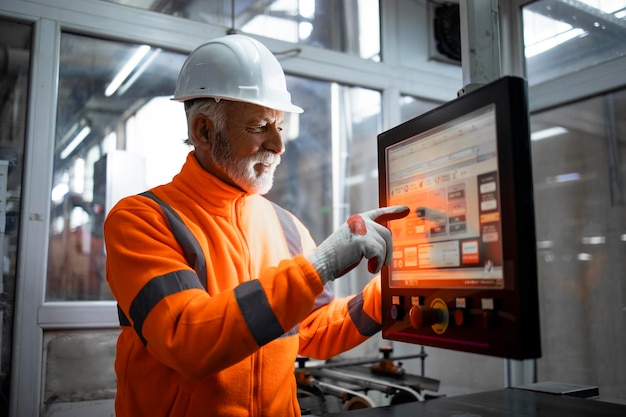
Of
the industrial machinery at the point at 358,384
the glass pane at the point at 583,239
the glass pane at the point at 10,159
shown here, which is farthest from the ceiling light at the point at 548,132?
the glass pane at the point at 10,159

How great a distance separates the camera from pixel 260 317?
→ 89 cm

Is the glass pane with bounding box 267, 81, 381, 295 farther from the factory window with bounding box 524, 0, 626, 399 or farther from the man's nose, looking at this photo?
the man's nose

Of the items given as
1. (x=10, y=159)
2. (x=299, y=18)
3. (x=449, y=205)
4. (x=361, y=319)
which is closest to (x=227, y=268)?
(x=361, y=319)

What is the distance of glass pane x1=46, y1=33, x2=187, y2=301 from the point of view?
5.65ft

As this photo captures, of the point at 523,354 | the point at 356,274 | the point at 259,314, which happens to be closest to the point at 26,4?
the point at 259,314

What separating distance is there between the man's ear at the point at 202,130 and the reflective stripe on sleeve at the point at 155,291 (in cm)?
37

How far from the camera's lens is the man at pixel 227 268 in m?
0.90

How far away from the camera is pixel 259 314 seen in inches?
35.0

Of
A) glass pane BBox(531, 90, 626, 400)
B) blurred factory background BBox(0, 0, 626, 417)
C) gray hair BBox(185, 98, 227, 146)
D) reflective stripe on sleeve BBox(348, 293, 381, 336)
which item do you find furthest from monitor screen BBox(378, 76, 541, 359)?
glass pane BBox(531, 90, 626, 400)

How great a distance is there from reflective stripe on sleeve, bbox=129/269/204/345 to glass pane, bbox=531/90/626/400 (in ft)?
5.35

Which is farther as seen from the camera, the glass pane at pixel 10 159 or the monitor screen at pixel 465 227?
the glass pane at pixel 10 159

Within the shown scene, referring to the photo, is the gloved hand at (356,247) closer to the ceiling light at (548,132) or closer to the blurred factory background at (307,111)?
the blurred factory background at (307,111)

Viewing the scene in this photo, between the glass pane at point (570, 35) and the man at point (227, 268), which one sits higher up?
the glass pane at point (570, 35)

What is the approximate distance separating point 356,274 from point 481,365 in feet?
2.35
